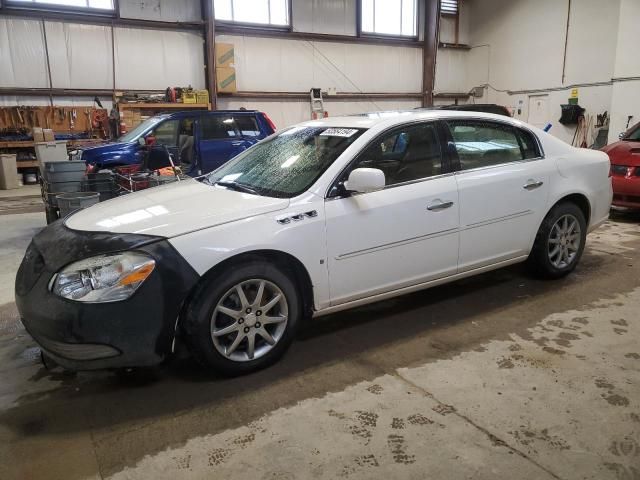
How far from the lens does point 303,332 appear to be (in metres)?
3.46

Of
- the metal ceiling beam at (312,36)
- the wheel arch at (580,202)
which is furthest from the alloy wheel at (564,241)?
the metal ceiling beam at (312,36)

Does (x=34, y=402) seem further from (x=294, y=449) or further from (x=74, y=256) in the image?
(x=294, y=449)

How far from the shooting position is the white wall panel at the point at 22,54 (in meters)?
11.3

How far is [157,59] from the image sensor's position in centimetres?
1287

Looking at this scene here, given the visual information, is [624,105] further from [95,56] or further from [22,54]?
[22,54]

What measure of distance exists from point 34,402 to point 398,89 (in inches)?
616

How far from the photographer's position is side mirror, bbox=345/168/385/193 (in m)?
2.88

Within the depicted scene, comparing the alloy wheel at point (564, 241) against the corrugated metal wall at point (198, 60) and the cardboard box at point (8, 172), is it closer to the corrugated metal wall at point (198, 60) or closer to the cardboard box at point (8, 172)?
the corrugated metal wall at point (198, 60)

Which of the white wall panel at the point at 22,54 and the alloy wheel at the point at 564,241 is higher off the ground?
the white wall panel at the point at 22,54

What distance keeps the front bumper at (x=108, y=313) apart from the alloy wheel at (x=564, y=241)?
2992 millimetres

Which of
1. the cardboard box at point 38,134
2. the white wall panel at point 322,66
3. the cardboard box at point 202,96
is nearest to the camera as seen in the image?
the cardboard box at point 38,134

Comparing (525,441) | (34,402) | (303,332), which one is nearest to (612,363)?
(525,441)

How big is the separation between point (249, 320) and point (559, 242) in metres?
2.76

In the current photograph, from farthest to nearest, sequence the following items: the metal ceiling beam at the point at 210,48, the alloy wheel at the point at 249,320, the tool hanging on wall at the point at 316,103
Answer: the tool hanging on wall at the point at 316,103, the metal ceiling beam at the point at 210,48, the alloy wheel at the point at 249,320
